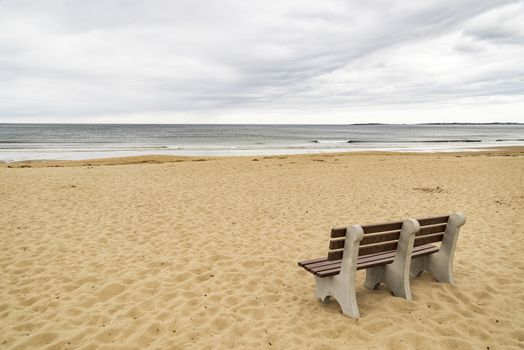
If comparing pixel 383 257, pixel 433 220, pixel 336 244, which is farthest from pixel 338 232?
pixel 433 220

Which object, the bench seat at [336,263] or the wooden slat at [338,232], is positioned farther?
Result: the bench seat at [336,263]

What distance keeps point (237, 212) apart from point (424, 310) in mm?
5543

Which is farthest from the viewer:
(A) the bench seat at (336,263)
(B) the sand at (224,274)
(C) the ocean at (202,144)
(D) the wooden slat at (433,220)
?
(C) the ocean at (202,144)

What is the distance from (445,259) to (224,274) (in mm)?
3036

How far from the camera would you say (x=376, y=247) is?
3.93 m

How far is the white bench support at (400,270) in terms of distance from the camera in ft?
13.0

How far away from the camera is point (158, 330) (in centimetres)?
371

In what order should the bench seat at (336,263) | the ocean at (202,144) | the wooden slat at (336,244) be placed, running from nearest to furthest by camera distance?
the wooden slat at (336,244), the bench seat at (336,263), the ocean at (202,144)

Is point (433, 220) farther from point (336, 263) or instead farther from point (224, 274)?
point (224, 274)

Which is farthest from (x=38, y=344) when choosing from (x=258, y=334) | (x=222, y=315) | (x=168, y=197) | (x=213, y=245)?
(x=168, y=197)

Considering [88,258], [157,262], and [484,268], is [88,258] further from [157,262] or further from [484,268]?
[484,268]

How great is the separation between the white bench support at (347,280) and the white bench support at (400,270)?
69 centimetres

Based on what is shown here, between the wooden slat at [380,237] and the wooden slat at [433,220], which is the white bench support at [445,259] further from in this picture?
the wooden slat at [380,237]

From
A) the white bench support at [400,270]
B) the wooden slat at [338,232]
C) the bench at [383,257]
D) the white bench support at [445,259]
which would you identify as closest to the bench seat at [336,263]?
the bench at [383,257]
